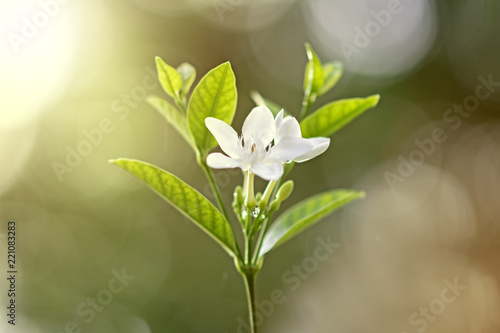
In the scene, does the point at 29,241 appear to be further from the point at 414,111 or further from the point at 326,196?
the point at 414,111

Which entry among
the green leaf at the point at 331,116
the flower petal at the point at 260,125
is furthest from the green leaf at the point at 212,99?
the green leaf at the point at 331,116

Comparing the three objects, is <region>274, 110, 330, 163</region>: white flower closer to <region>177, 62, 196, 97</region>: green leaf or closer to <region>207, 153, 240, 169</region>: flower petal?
<region>207, 153, 240, 169</region>: flower petal

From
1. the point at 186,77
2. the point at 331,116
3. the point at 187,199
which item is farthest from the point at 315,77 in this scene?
the point at 187,199

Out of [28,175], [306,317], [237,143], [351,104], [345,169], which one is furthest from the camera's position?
[345,169]

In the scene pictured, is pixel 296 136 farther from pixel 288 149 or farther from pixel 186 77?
pixel 186 77

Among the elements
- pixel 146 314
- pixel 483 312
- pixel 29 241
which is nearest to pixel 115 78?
pixel 29 241

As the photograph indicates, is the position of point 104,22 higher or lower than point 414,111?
higher
